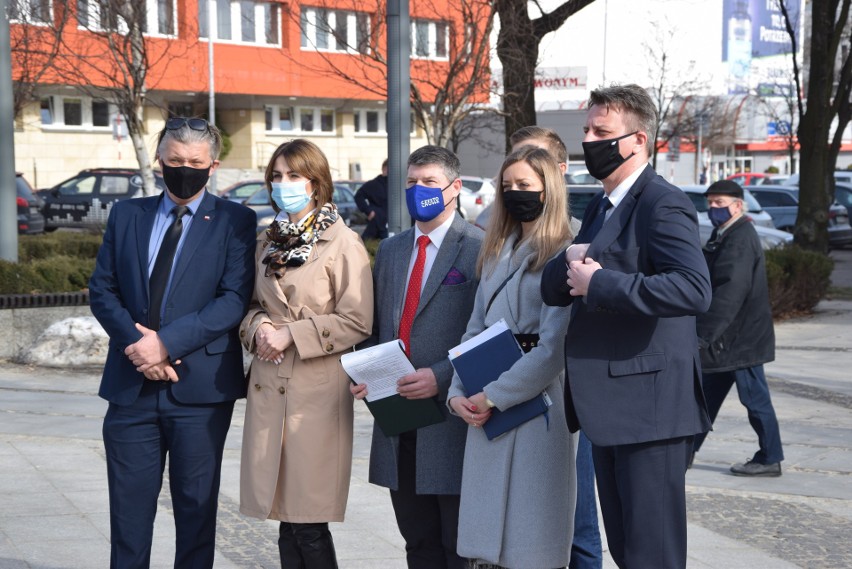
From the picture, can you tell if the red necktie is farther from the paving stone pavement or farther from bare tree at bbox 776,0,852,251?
bare tree at bbox 776,0,852,251

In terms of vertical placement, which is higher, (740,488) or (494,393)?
(494,393)

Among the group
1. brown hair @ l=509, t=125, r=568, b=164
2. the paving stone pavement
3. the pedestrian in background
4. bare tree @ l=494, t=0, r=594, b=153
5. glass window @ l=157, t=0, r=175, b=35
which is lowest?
the paving stone pavement

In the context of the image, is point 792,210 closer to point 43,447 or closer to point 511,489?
point 43,447

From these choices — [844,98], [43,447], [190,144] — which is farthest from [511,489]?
[844,98]

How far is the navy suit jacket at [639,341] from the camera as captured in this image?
12.0ft

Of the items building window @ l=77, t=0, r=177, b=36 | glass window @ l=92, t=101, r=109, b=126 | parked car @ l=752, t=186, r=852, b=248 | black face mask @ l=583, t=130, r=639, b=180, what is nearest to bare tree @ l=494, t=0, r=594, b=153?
building window @ l=77, t=0, r=177, b=36

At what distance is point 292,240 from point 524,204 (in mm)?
957

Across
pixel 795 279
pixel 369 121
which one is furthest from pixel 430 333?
pixel 369 121

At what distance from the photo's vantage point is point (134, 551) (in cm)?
455

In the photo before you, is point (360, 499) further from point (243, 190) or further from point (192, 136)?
point (243, 190)

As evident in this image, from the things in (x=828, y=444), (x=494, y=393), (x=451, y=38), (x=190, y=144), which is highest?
(x=451, y=38)

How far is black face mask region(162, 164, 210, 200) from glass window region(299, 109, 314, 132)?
4848cm

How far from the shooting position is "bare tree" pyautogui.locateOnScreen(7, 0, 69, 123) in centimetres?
1658

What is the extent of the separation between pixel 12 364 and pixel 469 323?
7.80 meters
